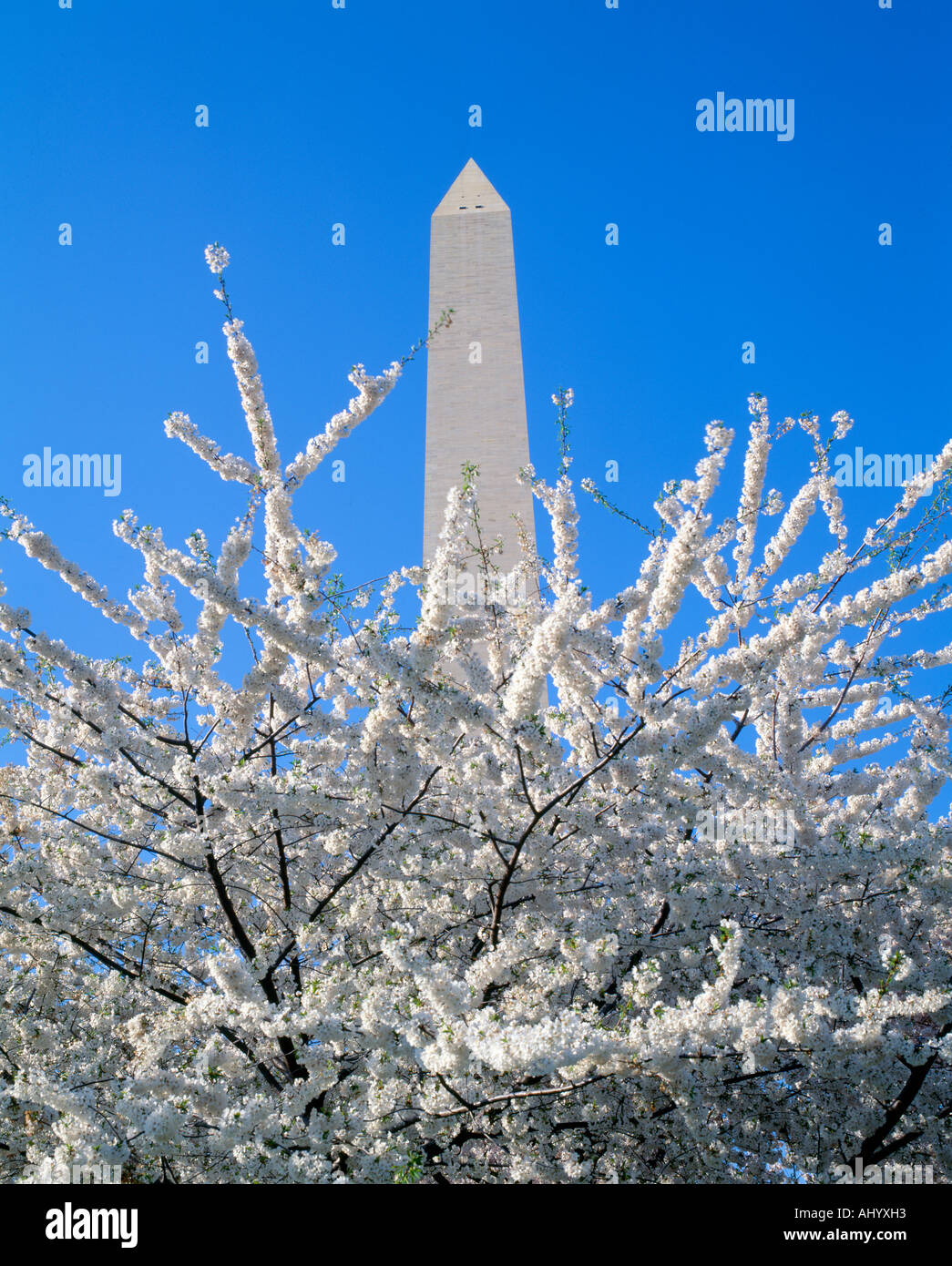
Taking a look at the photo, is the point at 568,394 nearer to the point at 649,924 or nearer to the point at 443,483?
the point at 649,924

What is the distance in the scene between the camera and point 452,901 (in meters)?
5.55

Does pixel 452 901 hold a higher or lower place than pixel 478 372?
lower

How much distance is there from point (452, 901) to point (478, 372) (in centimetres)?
1159

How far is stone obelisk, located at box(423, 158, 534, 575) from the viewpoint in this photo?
1458 centimetres

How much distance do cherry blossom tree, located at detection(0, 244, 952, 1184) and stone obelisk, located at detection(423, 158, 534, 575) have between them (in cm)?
803

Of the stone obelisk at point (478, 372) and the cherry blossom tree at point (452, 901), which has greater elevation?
the stone obelisk at point (478, 372)

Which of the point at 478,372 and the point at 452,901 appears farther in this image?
the point at 478,372

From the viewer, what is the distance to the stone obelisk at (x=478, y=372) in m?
14.6

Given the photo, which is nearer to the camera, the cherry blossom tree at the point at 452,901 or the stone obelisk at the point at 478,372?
the cherry blossom tree at the point at 452,901

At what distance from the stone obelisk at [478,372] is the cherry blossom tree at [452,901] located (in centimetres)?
803

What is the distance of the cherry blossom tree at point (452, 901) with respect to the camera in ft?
13.8

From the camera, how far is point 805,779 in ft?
20.5
